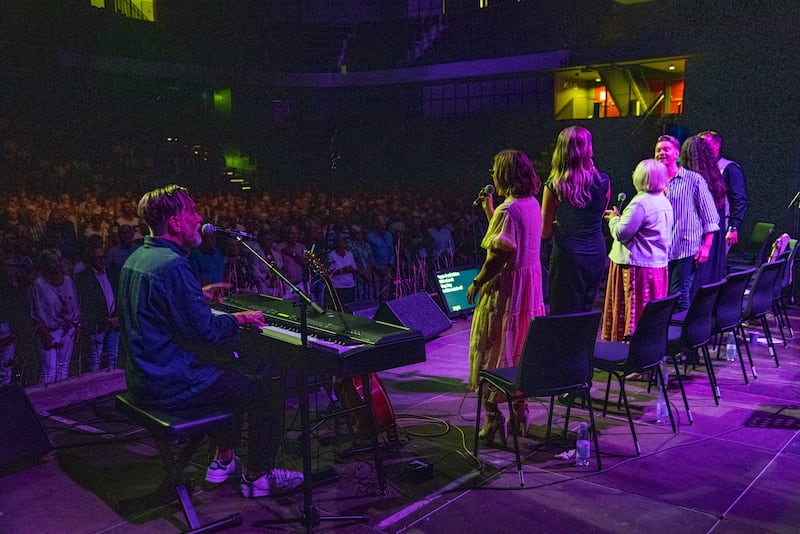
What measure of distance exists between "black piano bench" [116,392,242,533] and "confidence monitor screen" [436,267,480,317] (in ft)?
13.0

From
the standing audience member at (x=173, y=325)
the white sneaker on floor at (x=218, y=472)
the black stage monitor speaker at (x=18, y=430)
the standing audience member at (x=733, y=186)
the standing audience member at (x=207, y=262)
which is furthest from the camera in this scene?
the standing audience member at (x=207, y=262)

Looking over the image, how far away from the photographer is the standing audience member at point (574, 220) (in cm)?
387

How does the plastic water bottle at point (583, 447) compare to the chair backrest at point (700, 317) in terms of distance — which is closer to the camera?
the plastic water bottle at point (583, 447)

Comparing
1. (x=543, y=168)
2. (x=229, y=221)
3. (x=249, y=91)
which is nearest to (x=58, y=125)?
(x=249, y=91)

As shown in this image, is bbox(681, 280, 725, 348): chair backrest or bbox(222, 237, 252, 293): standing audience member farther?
bbox(222, 237, 252, 293): standing audience member

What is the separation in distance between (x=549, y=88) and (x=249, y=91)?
955cm

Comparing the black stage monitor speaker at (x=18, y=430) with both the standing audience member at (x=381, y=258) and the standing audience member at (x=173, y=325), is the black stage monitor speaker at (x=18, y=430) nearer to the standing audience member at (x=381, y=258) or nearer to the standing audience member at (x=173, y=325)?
the standing audience member at (x=173, y=325)

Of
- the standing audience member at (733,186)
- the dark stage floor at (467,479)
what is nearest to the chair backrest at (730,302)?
the dark stage floor at (467,479)

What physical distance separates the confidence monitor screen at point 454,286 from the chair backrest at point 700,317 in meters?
2.89

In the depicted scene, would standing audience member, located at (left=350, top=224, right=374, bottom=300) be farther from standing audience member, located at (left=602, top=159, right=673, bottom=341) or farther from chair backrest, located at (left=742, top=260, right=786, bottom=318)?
chair backrest, located at (left=742, top=260, right=786, bottom=318)

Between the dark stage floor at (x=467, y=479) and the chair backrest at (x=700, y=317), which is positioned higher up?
the chair backrest at (x=700, y=317)

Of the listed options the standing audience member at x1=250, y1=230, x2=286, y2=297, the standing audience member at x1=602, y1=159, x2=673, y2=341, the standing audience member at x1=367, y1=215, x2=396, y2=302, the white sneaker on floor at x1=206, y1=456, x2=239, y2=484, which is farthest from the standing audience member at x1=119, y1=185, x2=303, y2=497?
the standing audience member at x1=367, y1=215, x2=396, y2=302

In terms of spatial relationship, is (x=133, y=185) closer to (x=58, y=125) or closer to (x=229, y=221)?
(x=58, y=125)

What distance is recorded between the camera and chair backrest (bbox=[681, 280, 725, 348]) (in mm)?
4188
